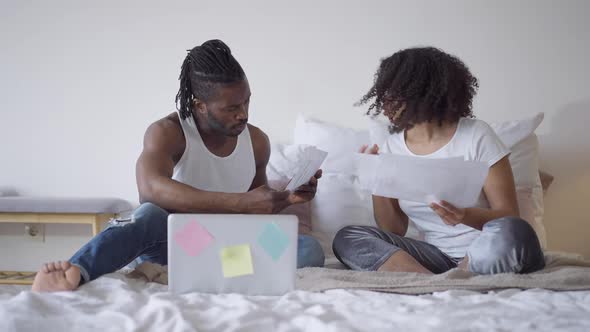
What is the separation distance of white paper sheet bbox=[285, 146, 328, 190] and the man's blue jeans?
0.33 metres

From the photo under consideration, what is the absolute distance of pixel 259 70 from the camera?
2.46 metres

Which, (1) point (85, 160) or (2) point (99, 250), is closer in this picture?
(2) point (99, 250)

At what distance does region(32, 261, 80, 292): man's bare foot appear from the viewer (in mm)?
1127

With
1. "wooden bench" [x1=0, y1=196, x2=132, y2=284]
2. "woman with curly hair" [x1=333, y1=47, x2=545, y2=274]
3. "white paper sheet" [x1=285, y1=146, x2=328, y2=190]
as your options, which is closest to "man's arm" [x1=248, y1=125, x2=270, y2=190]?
"woman with curly hair" [x1=333, y1=47, x2=545, y2=274]

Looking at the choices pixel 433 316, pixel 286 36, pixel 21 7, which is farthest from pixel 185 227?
pixel 21 7

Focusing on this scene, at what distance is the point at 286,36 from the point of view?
2.46 metres

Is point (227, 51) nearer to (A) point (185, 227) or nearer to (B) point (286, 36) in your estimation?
(A) point (185, 227)

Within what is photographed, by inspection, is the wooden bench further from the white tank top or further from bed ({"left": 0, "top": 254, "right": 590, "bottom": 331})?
bed ({"left": 0, "top": 254, "right": 590, "bottom": 331})

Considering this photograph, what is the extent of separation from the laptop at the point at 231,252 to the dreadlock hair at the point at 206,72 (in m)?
0.56

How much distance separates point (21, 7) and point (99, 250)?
185 cm

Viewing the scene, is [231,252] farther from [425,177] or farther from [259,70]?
[259,70]

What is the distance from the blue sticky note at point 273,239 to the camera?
1135 millimetres

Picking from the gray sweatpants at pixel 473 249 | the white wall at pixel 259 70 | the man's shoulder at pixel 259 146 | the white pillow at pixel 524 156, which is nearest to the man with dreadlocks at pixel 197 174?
the man's shoulder at pixel 259 146

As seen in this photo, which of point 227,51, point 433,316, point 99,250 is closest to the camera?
point 433,316
